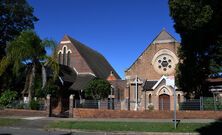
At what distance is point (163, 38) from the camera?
40.7 m

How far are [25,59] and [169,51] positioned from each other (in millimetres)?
17866

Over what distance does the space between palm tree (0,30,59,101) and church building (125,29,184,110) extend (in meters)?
11.6

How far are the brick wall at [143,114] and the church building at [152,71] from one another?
11.8 metres

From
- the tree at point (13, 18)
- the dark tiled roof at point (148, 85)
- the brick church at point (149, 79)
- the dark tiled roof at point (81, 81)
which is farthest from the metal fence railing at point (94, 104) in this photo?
the tree at point (13, 18)

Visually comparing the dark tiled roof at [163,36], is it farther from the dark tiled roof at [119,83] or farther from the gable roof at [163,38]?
the dark tiled roof at [119,83]

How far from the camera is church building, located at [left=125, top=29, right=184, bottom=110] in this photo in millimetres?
38031

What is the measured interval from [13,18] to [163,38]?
65.6ft

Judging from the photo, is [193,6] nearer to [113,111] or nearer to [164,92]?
[113,111]

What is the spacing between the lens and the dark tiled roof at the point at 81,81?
4033 centimetres

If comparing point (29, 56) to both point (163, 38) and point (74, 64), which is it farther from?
point (163, 38)

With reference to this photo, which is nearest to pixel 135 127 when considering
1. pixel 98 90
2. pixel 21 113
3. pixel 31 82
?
pixel 21 113

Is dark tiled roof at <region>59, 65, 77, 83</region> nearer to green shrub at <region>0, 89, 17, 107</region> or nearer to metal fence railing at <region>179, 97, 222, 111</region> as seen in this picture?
green shrub at <region>0, 89, 17, 107</region>

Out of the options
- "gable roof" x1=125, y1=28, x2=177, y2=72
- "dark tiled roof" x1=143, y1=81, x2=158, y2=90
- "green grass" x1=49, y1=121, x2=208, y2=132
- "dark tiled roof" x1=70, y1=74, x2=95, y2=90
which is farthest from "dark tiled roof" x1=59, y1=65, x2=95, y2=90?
"green grass" x1=49, y1=121, x2=208, y2=132

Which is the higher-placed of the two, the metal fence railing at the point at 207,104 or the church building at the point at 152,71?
the church building at the point at 152,71
